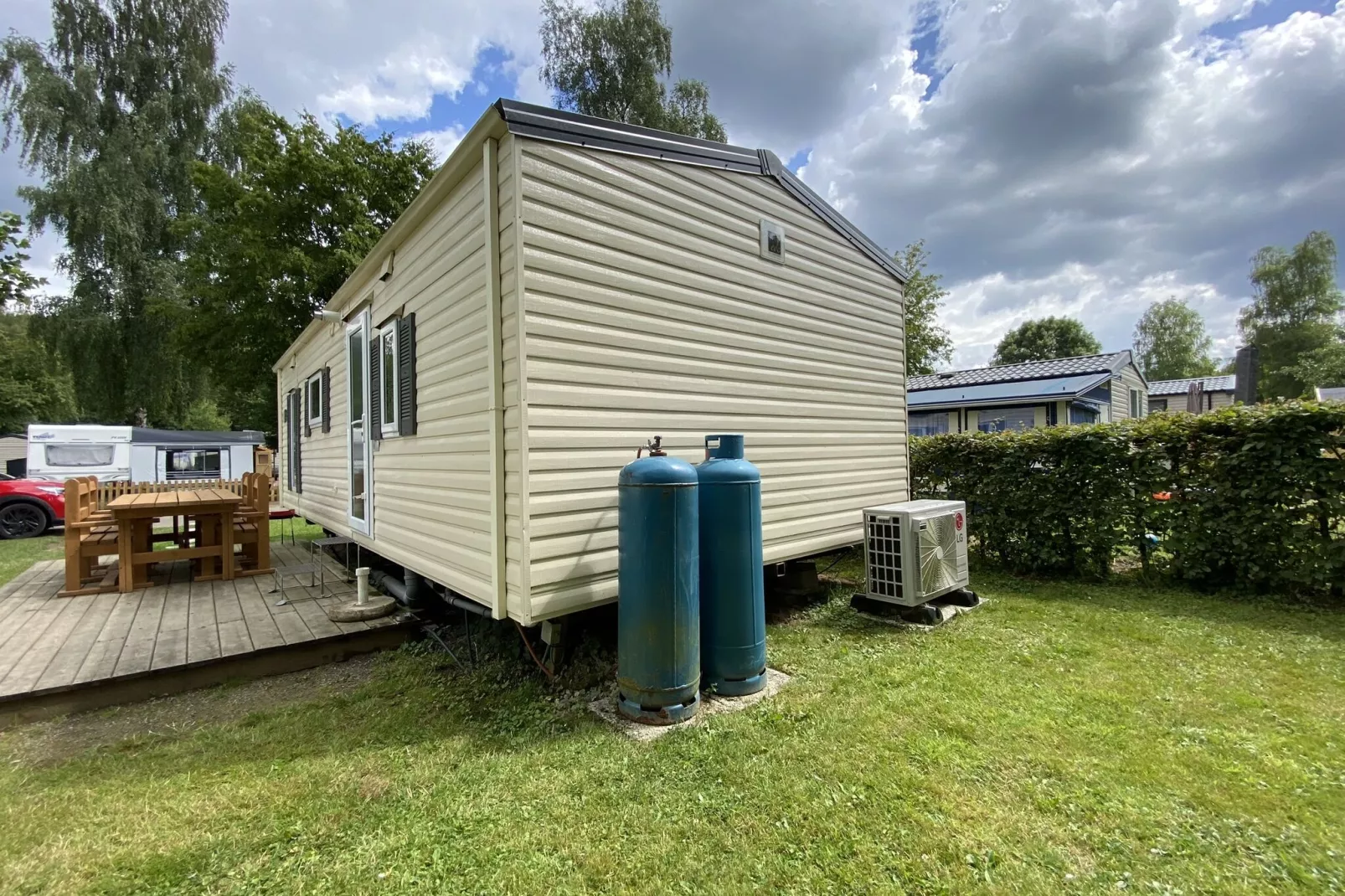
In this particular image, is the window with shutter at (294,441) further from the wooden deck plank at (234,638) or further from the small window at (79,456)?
the small window at (79,456)

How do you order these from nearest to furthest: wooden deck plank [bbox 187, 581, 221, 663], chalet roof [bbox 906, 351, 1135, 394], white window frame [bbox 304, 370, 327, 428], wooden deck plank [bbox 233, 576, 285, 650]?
wooden deck plank [bbox 187, 581, 221, 663]
wooden deck plank [bbox 233, 576, 285, 650]
white window frame [bbox 304, 370, 327, 428]
chalet roof [bbox 906, 351, 1135, 394]

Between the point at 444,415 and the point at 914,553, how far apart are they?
12.1 feet

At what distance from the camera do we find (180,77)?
52.0 ft

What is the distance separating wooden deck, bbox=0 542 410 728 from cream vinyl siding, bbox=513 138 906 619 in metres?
2.11

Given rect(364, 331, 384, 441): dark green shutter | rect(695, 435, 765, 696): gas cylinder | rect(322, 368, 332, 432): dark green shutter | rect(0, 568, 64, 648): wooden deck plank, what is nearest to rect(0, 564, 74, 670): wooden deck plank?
rect(0, 568, 64, 648): wooden deck plank

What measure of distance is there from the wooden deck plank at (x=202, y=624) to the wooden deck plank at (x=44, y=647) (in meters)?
0.68

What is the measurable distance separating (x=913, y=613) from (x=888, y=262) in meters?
3.95

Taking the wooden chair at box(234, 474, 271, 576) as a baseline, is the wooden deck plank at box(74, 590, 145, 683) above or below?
below

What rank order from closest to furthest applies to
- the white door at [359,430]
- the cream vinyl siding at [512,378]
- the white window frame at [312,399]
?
the cream vinyl siding at [512,378] < the white door at [359,430] < the white window frame at [312,399]

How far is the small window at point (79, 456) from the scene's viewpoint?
523 inches

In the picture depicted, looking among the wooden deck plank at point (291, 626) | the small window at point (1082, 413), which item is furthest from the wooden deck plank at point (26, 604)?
the small window at point (1082, 413)

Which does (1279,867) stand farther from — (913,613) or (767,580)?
(767,580)

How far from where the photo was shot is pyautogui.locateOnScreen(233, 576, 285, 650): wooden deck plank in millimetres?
4016

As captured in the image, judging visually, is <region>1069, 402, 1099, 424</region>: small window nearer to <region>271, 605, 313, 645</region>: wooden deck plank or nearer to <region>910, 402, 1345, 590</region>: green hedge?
<region>910, 402, 1345, 590</region>: green hedge
